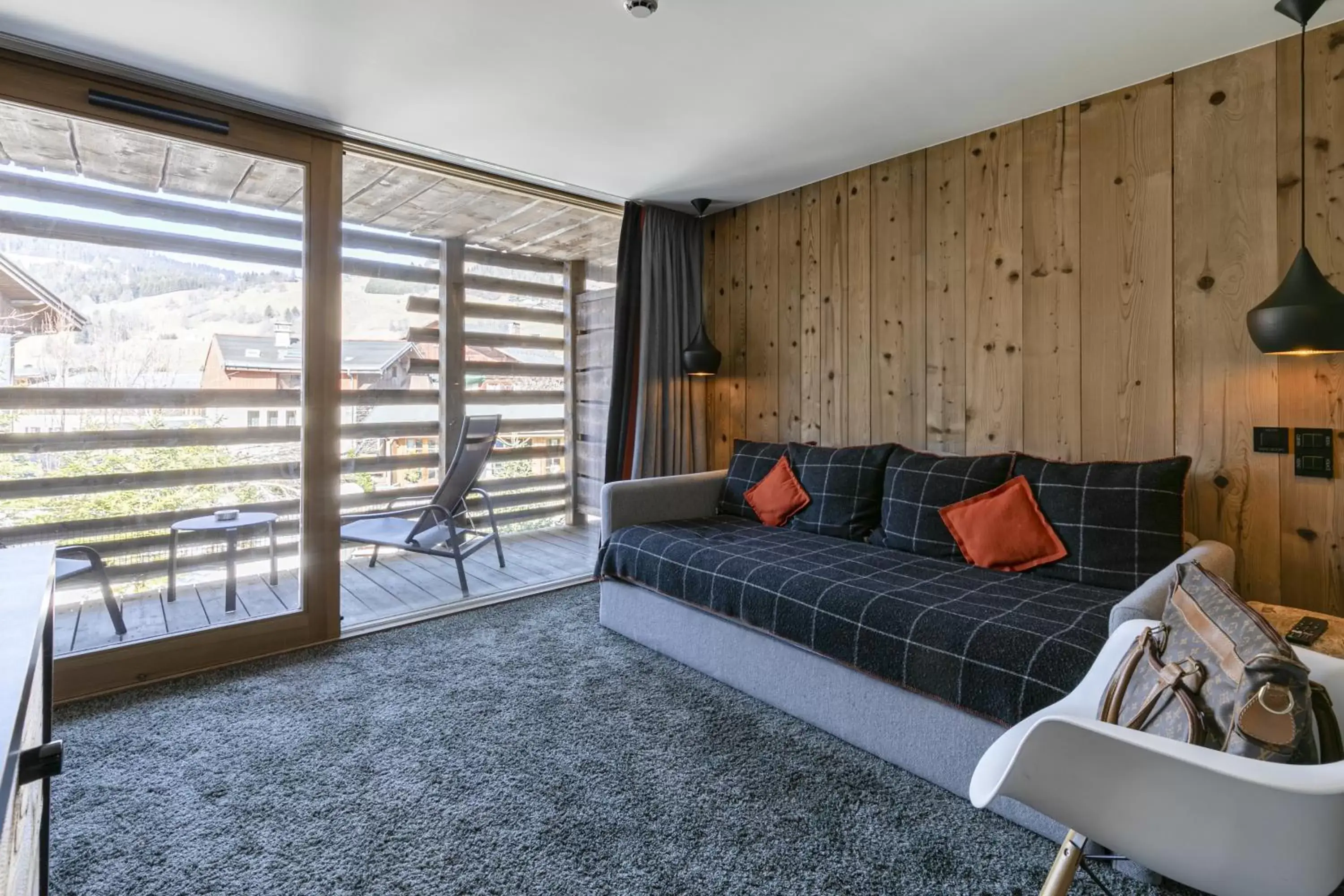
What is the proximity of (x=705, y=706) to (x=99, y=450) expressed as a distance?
252 cm

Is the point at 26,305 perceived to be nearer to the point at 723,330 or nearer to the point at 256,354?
the point at 256,354

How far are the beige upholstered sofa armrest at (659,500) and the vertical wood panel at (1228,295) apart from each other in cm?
203

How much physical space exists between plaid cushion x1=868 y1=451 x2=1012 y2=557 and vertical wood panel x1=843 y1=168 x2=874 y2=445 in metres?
0.54

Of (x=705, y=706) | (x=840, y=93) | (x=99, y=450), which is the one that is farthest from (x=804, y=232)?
(x=99, y=450)

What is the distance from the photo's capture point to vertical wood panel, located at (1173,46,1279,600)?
219cm

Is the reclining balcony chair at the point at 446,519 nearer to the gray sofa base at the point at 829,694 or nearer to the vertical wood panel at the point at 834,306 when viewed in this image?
the gray sofa base at the point at 829,694

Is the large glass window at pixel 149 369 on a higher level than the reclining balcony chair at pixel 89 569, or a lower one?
higher

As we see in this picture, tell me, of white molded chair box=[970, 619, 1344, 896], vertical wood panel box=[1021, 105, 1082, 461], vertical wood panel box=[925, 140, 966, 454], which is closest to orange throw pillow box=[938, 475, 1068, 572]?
vertical wood panel box=[1021, 105, 1082, 461]

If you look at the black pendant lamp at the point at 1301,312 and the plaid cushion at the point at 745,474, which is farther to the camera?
the plaid cushion at the point at 745,474

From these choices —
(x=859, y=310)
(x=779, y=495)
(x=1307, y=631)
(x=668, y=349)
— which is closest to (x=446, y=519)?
(x=668, y=349)

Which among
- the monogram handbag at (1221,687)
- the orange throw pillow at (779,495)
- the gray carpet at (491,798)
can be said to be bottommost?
the gray carpet at (491,798)

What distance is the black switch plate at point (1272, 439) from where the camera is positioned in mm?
2152

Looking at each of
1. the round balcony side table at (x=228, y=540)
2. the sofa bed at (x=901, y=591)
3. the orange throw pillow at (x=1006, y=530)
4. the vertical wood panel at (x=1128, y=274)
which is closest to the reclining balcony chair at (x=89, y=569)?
the round balcony side table at (x=228, y=540)

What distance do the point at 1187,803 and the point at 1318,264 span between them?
2090 millimetres
